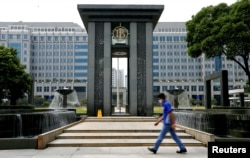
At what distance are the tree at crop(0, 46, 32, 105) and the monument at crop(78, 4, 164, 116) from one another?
1365 centimetres

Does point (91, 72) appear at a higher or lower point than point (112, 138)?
higher

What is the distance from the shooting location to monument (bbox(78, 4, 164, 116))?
2605cm

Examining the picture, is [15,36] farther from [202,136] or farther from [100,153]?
[100,153]

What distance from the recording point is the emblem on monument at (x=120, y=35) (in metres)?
27.0

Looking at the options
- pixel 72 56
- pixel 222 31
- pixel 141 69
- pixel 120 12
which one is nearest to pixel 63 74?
pixel 72 56

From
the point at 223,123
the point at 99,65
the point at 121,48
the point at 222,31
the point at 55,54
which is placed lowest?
the point at 223,123

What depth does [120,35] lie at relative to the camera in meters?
27.0

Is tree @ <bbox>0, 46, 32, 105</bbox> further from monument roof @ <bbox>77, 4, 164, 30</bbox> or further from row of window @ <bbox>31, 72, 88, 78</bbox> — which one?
row of window @ <bbox>31, 72, 88, 78</bbox>

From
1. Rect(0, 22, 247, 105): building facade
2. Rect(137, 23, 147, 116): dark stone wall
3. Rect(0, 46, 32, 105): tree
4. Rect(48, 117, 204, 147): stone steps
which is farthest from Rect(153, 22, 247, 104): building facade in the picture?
Rect(48, 117, 204, 147): stone steps

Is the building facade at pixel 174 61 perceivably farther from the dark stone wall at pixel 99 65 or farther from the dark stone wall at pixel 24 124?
the dark stone wall at pixel 24 124

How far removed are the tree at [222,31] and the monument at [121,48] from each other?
7.96 m

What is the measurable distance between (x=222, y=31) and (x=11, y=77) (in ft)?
82.2

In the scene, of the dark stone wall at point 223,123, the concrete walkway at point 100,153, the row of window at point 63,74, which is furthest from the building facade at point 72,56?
the concrete walkway at point 100,153

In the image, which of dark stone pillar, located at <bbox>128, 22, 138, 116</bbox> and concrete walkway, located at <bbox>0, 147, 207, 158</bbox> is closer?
concrete walkway, located at <bbox>0, 147, 207, 158</bbox>
